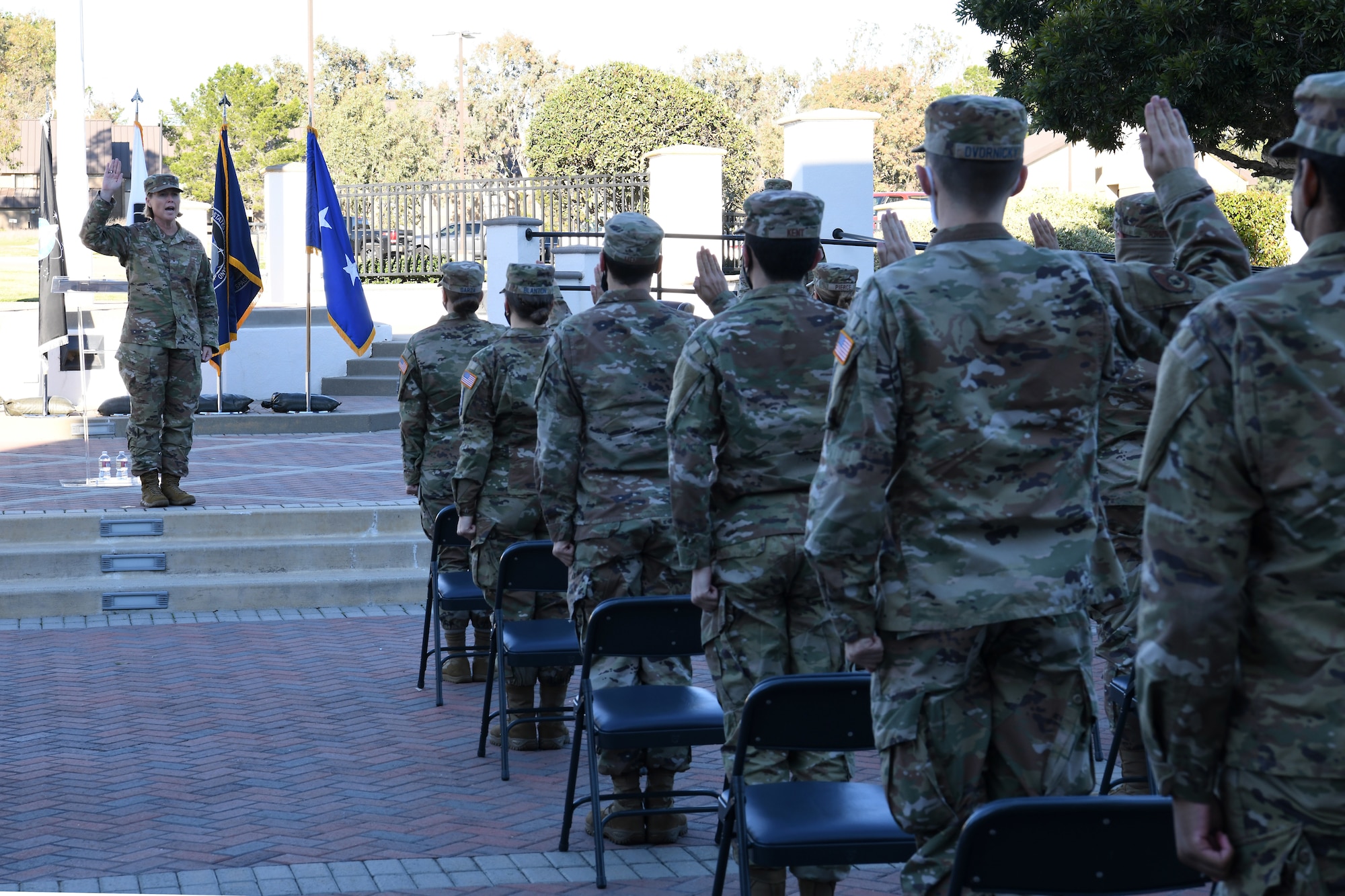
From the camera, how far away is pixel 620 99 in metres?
32.6

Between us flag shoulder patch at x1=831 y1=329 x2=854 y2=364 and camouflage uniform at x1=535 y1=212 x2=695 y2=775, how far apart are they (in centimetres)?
215

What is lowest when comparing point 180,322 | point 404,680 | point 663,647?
point 404,680

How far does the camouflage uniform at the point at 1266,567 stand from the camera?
79.7 inches

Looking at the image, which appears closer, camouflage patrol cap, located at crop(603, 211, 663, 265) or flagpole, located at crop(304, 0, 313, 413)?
camouflage patrol cap, located at crop(603, 211, 663, 265)

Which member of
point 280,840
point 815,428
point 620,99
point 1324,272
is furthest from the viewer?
point 620,99

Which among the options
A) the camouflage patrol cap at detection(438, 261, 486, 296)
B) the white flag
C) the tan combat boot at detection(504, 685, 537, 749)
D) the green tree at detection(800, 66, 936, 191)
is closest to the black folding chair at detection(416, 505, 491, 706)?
the tan combat boot at detection(504, 685, 537, 749)

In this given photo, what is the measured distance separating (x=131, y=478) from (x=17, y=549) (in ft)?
8.49

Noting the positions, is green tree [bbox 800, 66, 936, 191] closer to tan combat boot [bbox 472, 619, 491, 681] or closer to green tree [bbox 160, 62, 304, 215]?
green tree [bbox 160, 62, 304, 215]

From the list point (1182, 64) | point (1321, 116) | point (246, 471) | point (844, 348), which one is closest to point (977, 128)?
point (844, 348)

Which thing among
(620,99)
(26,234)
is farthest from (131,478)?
(26,234)

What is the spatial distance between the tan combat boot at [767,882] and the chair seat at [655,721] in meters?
0.69

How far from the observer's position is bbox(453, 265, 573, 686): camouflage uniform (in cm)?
656

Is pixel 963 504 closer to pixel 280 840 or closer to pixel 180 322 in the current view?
pixel 280 840

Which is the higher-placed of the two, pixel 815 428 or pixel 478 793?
pixel 815 428
